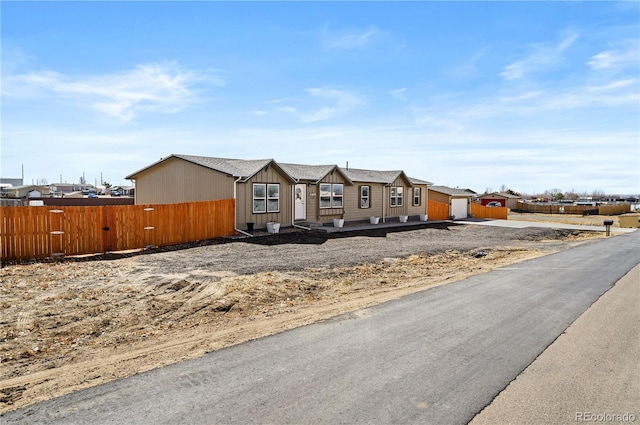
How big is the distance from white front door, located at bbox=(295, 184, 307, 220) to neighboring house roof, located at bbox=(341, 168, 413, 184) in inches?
185

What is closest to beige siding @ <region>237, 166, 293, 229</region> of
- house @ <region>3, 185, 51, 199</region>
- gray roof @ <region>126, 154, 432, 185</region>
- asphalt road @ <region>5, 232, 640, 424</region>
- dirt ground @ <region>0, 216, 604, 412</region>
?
gray roof @ <region>126, 154, 432, 185</region>

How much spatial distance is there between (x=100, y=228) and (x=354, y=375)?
43.1 ft

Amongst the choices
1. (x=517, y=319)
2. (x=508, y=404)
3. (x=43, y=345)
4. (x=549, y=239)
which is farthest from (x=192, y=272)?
(x=549, y=239)

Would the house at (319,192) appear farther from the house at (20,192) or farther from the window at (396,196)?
the house at (20,192)

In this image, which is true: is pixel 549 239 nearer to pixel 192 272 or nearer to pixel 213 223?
pixel 213 223

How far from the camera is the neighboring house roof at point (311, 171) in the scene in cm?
2494

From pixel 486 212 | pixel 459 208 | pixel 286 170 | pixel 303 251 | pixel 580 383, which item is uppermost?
pixel 286 170

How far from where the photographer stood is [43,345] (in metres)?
6.00

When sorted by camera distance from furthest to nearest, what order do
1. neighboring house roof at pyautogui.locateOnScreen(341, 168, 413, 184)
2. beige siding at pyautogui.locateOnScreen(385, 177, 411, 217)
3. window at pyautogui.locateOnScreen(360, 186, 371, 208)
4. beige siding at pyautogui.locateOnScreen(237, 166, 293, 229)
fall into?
beige siding at pyautogui.locateOnScreen(385, 177, 411, 217) < neighboring house roof at pyautogui.locateOnScreen(341, 168, 413, 184) < window at pyautogui.locateOnScreen(360, 186, 371, 208) < beige siding at pyautogui.locateOnScreen(237, 166, 293, 229)

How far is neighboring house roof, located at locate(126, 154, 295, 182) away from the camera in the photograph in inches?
809

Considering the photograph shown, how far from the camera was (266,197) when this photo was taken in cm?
2152

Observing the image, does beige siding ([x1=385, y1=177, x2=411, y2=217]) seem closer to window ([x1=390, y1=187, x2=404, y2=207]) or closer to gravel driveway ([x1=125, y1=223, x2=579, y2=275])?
→ window ([x1=390, y1=187, x2=404, y2=207])

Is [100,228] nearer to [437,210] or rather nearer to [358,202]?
[358,202]

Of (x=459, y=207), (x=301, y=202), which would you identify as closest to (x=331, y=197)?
(x=301, y=202)
